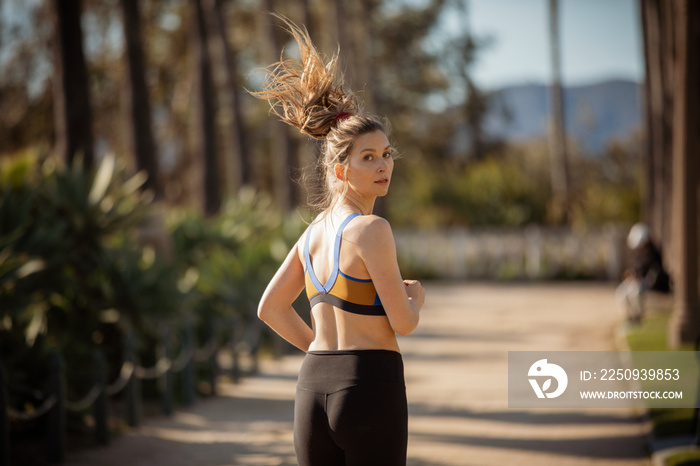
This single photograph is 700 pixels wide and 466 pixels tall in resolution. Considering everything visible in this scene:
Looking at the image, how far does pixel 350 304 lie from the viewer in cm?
292

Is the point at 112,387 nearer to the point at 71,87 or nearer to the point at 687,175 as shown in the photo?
the point at 71,87

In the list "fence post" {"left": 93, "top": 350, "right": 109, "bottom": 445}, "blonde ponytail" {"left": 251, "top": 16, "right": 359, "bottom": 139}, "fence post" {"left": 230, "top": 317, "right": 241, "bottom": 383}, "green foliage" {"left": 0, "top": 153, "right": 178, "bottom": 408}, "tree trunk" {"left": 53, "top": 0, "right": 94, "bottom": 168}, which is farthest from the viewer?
"tree trunk" {"left": 53, "top": 0, "right": 94, "bottom": 168}

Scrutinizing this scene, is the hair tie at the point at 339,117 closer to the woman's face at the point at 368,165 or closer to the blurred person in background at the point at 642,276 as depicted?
the woman's face at the point at 368,165

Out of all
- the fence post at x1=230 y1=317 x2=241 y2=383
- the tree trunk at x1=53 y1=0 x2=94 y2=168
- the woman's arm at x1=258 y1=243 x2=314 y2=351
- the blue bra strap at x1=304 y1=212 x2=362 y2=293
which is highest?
the tree trunk at x1=53 y1=0 x2=94 y2=168

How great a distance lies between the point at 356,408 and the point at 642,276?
1074 centimetres

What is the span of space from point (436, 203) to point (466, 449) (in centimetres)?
2275

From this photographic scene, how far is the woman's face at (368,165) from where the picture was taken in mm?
3072

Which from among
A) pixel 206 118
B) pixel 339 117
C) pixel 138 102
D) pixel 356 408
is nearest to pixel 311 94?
pixel 339 117

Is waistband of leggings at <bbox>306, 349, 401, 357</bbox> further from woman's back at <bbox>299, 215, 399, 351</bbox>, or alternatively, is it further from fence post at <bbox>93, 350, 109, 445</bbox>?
fence post at <bbox>93, 350, 109, 445</bbox>

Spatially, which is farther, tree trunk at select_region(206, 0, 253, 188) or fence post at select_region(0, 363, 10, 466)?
tree trunk at select_region(206, 0, 253, 188)

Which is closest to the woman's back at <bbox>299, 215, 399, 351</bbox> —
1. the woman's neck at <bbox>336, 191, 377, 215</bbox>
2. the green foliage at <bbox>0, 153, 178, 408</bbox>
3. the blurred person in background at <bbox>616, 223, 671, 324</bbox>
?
the woman's neck at <bbox>336, 191, 377, 215</bbox>

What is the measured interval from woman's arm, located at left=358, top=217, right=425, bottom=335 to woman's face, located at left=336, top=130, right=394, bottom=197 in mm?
245

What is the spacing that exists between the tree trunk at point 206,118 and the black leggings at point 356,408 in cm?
1740

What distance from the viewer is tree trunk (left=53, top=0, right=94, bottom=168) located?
11.0 m
